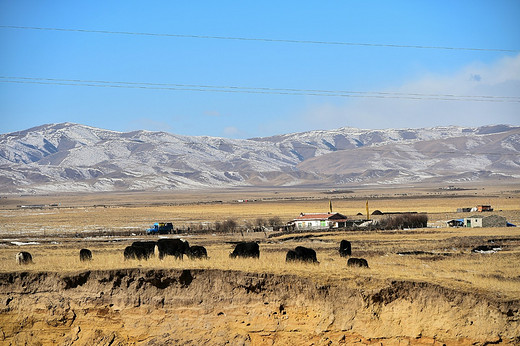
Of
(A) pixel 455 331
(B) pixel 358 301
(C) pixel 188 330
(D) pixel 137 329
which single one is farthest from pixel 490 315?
(D) pixel 137 329

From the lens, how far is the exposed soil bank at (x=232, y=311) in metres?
16.7

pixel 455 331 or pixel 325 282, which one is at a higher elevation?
pixel 325 282

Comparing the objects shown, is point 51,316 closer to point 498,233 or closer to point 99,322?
point 99,322

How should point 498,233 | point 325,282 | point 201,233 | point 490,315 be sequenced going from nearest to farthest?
point 490,315 < point 325,282 < point 498,233 < point 201,233

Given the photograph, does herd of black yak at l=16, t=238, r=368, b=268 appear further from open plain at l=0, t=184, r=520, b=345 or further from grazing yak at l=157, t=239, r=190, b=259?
open plain at l=0, t=184, r=520, b=345

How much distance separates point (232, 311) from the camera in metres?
18.1

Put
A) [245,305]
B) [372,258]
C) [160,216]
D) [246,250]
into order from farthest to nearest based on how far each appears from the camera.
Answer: [160,216] < [372,258] < [246,250] < [245,305]

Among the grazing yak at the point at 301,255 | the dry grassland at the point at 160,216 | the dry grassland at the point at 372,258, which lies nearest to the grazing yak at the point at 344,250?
the dry grassland at the point at 372,258

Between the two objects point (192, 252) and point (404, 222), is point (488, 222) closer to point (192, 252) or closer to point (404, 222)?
point (404, 222)

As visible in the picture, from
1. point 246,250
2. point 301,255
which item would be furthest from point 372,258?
point 301,255

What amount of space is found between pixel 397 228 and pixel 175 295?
62.8 m

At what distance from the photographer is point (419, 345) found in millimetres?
16594

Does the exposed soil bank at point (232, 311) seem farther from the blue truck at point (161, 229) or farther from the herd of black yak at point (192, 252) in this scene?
the blue truck at point (161, 229)

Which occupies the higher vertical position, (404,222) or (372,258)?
(404,222)
